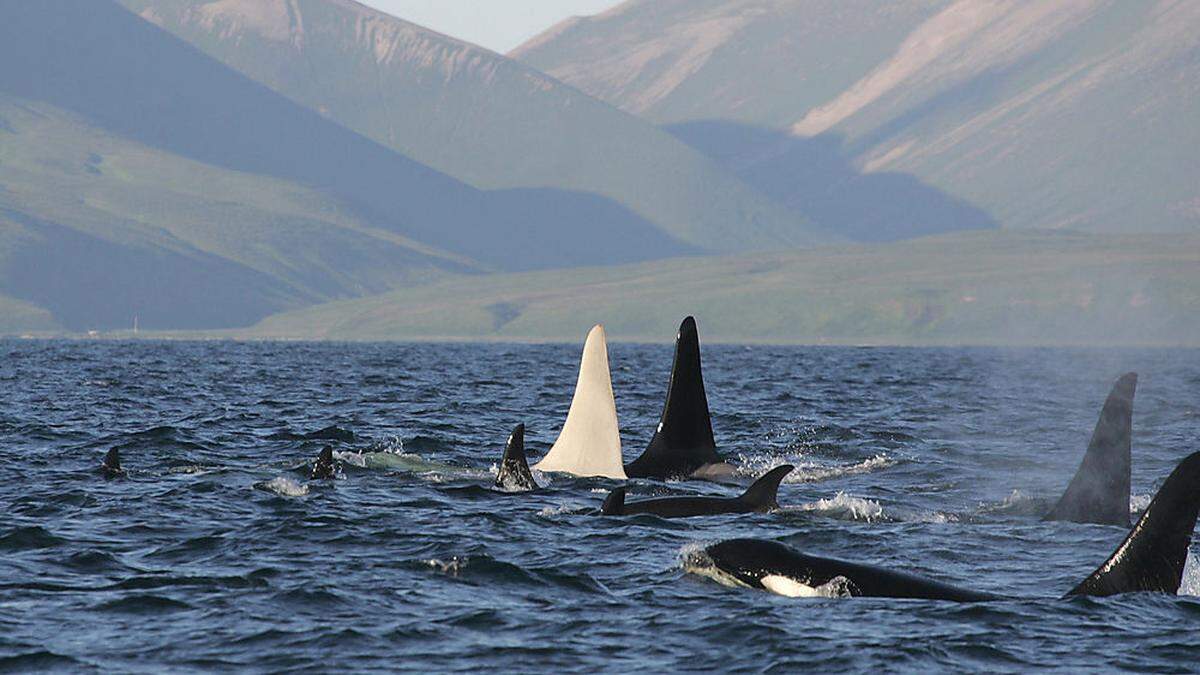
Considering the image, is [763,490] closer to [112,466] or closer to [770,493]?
[770,493]

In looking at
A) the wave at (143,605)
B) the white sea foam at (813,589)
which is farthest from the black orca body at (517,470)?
the wave at (143,605)

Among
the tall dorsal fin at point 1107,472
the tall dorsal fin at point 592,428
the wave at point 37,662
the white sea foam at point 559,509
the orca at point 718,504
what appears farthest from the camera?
the tall dorsal fin at point 592,428

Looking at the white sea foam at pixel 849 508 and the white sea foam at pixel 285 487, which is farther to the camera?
the white sea foam at pixel 285 487

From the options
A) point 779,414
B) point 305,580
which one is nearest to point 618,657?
point 305,580

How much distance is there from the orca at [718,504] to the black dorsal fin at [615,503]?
0.58 feet

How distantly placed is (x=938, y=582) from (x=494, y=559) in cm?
456

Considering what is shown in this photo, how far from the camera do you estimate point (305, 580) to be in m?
17.0

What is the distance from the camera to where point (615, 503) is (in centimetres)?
2023

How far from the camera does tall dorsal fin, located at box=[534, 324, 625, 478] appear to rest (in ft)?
79.8

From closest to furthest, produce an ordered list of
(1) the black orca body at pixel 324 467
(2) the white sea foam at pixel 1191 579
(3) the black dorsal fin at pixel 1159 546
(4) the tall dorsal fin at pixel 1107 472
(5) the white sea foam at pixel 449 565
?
(3) the black dorsal fin at pixel 1159 546, (2) the white sea foam at pixel 1191 579, (5) the white sea foam at pixel 449 565, (4) the tall dorsal fin at pixel 1107 472, (1) the black orca body at pixel 324 467

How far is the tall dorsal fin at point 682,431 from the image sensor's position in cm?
2442

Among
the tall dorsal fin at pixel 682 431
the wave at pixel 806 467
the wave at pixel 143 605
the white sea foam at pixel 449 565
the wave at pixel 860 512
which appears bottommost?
the wave at pixel 143 605

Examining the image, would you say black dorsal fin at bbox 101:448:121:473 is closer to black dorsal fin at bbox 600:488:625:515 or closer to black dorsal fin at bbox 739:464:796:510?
black dorsal fin at bbox 600:488:625:515

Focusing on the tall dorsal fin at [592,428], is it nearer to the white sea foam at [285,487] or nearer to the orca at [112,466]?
the white sea foam at [285,487]
